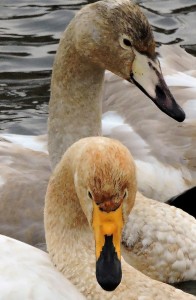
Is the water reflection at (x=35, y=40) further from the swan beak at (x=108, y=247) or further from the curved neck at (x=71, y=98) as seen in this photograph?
the swan beak at (x=108, y=247)

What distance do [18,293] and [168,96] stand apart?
1.69 meters

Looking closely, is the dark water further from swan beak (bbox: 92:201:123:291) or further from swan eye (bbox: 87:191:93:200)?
swan beak (bbox: 92:201:123:291)

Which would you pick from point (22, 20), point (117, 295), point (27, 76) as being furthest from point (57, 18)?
point (117, 295)

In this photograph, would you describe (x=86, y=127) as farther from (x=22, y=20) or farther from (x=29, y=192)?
(x=22, y=20)

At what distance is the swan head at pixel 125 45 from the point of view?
5730 millimetres

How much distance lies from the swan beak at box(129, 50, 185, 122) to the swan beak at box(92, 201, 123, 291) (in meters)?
1.52

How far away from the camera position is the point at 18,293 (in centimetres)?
443

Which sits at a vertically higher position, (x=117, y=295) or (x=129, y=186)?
(x=129, y=186)

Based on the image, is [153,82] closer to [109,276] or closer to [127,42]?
[127,42]

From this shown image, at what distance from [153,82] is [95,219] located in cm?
154

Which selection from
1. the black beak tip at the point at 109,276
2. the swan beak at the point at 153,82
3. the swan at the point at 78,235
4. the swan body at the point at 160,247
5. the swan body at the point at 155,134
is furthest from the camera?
the swan body at the point at 155,134

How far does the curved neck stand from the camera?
5965 mm

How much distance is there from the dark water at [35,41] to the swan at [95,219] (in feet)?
9.19

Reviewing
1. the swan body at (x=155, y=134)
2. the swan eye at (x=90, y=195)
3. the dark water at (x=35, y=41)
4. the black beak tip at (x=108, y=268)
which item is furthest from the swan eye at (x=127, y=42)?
the dark water at (x=35, y=41)
